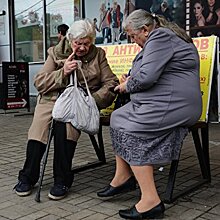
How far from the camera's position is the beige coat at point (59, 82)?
11.2 feet

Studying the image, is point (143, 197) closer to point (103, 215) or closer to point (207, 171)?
point (103, 215)

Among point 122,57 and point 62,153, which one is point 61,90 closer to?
point 62,153

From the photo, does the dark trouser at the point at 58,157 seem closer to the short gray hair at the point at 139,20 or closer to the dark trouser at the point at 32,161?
the dark trouser at the point at 32,161

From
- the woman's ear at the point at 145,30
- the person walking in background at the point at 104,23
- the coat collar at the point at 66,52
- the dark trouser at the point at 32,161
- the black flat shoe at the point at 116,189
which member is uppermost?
the person walking in background at the point at 104,23

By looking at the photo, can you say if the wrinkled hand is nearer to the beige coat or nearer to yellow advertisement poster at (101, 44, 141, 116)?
the beige coat

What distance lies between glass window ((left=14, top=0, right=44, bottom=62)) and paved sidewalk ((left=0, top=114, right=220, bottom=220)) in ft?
18.6

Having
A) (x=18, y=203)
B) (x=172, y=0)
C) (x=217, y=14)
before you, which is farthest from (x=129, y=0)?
(x=18, y=203)

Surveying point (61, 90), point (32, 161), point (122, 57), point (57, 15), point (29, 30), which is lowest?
point (32, 161)

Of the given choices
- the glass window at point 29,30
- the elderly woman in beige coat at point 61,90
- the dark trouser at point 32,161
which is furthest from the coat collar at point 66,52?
the glass window at point 29,30

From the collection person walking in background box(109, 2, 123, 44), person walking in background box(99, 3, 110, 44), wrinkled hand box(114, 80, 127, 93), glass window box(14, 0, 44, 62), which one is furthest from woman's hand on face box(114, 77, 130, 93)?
glass window box(14, 0, 44, 62)

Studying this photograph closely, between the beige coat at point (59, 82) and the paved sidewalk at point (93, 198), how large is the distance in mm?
524

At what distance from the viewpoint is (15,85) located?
9.09 metres

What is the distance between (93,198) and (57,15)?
23.4ft

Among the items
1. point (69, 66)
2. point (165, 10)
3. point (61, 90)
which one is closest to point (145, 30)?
point (69, 66)
